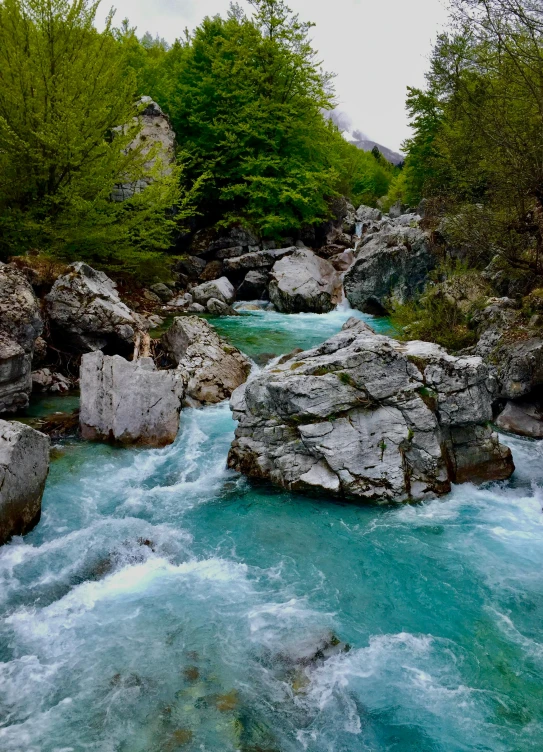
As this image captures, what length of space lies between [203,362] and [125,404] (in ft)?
9.74

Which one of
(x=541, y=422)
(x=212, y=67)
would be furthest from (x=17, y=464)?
(x=212, y=67)

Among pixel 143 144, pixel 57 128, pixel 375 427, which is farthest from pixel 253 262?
pixel 375 427

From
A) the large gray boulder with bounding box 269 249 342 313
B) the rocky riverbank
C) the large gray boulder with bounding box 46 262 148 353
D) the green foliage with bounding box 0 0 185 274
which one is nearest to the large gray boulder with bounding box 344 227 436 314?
the large gray boulder with bounding box 269 249 342 313

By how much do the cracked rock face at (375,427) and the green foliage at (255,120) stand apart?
19.3m

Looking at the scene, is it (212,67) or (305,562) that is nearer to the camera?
(305,562)

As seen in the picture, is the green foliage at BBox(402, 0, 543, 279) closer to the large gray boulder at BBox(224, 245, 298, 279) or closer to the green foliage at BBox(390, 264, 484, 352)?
the green foliage at BBox(390, 264, 484, 352)

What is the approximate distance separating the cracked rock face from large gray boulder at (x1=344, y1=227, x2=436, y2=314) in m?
12.6

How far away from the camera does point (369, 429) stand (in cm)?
874

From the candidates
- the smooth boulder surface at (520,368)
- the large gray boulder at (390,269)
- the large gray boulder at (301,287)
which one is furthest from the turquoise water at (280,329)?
the smooth boulder surface at (520,368)

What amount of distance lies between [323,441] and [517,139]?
875 centimetres

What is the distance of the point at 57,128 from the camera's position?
13.2 m

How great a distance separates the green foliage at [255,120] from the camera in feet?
87.8

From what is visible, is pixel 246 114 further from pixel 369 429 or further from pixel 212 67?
pixel 369 429

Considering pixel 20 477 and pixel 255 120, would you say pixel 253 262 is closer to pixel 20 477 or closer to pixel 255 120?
pixel 255 120
